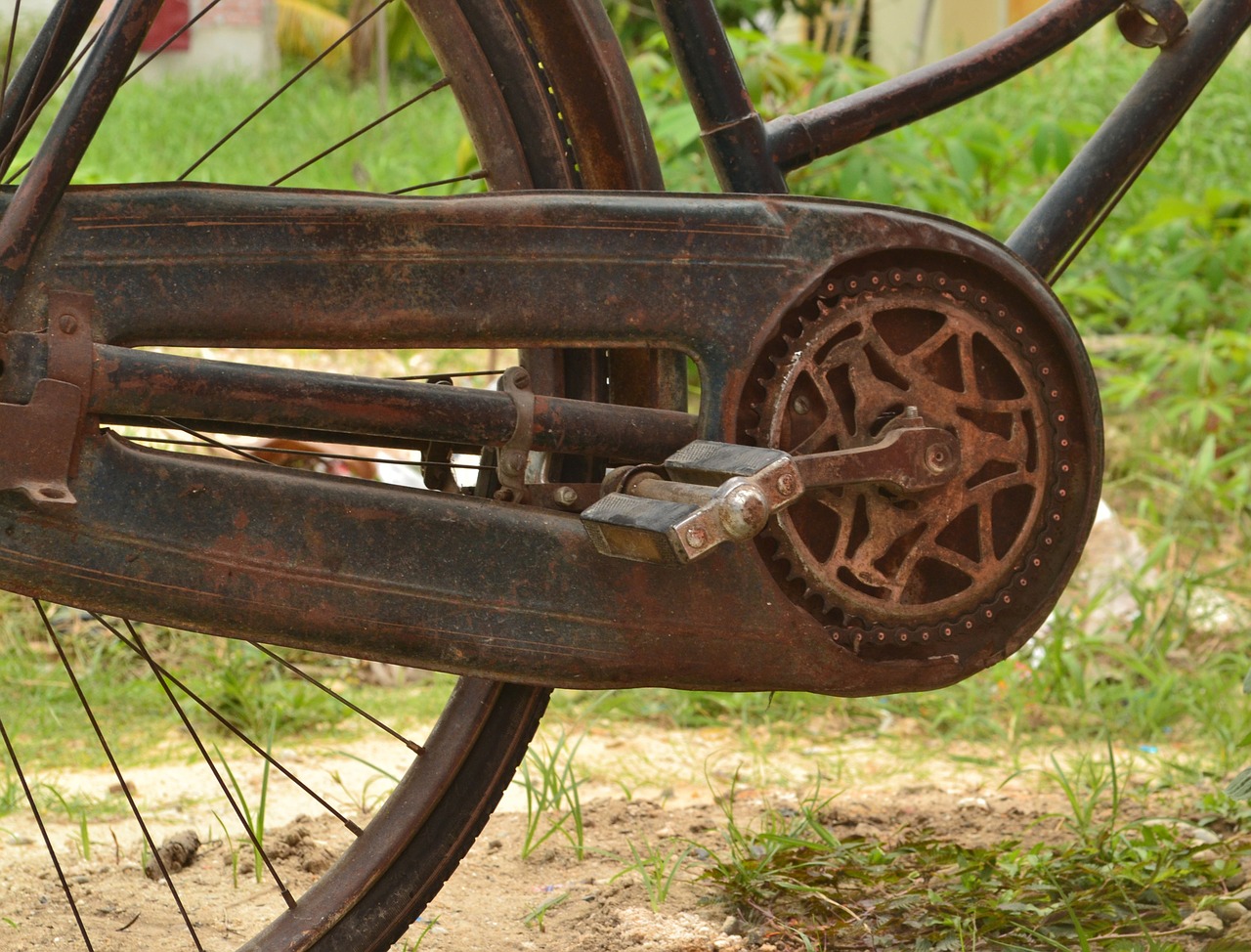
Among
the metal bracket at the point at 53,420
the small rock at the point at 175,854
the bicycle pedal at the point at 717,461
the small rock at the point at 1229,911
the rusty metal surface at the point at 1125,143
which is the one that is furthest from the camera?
the small rock at the point at 175,854

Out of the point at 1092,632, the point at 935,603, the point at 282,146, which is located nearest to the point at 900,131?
the point at 1092,632

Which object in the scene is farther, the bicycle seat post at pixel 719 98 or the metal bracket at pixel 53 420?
the bicycle seat post at pixel 719 98

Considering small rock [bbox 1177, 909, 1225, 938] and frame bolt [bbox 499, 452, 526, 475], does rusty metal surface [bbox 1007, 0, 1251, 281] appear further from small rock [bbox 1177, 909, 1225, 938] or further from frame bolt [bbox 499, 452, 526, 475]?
small rock [bbox 1177, 909, 1225, 938]

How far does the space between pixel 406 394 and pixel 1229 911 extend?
1.19 meters

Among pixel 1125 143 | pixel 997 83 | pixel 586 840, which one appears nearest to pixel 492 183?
pixel 997 83

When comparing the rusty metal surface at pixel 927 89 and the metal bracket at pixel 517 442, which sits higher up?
the rusty metal surface at pixel 927 89

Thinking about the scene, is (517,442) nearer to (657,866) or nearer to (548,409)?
(548,409)

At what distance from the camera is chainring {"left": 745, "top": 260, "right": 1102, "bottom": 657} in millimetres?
1453

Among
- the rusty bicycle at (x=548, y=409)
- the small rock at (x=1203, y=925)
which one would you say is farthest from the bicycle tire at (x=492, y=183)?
the small rock at (x=1203, y=925)

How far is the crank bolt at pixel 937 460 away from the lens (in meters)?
1.45

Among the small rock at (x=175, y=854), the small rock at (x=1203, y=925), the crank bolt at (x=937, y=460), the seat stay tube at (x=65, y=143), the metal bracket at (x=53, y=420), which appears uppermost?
the seat stay tube at (x=65, y=143)

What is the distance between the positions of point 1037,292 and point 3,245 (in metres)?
0.98

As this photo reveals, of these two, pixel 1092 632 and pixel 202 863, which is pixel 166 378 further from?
pixel 1092 632

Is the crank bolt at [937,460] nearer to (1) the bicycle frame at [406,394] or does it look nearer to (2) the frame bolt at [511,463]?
(1) the bicycle frame at [406,394]
